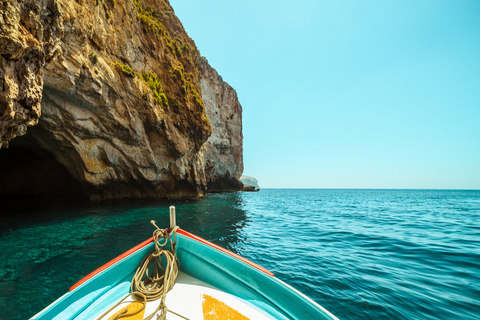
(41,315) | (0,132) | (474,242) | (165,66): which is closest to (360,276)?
(41,315)

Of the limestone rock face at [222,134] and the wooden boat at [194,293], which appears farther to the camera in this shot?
the limestone rock face at [222,134]

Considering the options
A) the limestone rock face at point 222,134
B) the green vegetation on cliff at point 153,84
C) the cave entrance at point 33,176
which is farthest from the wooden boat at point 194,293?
the limestone rock face at point 222,134

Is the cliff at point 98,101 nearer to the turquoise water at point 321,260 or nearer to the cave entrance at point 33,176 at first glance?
the cave entrance at point 33,176

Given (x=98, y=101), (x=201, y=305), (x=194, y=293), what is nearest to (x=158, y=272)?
(x=194, y=293)

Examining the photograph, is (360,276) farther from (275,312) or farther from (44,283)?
(44,283)

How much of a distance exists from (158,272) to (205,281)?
767 mm

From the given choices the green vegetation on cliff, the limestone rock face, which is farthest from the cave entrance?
the limestone rock face

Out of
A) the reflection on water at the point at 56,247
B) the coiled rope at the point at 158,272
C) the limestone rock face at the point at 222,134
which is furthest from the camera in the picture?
the limestone rock face at the point at 222,134

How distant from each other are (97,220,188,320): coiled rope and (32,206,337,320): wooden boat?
43 millimetres

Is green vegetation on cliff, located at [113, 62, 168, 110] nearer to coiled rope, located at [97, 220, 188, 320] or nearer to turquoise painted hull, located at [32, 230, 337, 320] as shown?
coiled rope, located at [97, 220, 188, 320]

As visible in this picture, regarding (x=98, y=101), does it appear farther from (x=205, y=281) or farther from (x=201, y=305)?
(x=201, y=305)

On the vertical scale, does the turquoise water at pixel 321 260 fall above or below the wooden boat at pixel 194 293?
below

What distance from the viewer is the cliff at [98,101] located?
5.99m

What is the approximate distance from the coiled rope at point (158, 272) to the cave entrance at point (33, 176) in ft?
69.0
